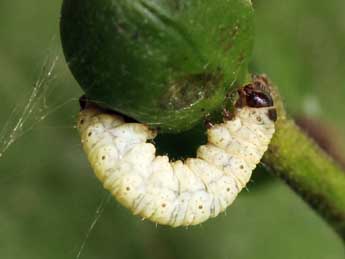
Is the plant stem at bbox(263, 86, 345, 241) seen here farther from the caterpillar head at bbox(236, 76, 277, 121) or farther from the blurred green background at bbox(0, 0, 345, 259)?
the blurred green background at bbox(0, 0, 345, 259)

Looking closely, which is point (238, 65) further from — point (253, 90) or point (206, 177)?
point (206, 177)

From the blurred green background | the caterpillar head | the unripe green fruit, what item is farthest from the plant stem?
the blurred green background

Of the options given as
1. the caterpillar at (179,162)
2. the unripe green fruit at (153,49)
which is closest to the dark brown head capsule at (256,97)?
the caterpillar at (179,162)

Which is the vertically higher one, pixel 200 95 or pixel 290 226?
pixel 200 95

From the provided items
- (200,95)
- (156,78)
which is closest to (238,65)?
(200,95)

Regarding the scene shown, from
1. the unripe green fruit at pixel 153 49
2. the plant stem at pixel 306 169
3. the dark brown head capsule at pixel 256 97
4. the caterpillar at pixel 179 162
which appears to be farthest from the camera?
the plant stem at pixel 306 169

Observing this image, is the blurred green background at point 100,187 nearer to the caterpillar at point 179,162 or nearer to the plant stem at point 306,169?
the plant stem at point 306,169
